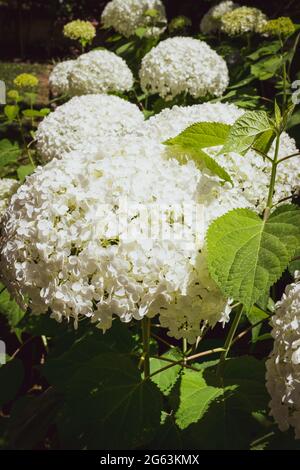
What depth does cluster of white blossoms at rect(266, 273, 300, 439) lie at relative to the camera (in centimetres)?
133

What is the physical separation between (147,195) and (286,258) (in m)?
0.44

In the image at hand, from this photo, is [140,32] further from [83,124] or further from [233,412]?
[233,412]

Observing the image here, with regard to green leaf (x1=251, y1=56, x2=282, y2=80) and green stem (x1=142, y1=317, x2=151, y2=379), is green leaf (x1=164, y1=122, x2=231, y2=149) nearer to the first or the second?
green stem (x1=142, y1=317, x2=151, y2=379)

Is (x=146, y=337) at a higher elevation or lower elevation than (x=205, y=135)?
lower

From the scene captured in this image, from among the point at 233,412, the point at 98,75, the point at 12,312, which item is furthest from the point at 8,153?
the point at 233,412

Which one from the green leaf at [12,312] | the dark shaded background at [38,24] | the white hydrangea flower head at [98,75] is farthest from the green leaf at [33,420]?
the dark shaded background at [38,24]

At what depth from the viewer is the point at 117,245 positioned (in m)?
1.48

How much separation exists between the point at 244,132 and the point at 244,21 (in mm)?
3218

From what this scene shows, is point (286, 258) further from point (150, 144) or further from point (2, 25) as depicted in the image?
point (2, 25)

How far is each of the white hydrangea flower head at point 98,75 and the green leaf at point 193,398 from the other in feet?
8.66

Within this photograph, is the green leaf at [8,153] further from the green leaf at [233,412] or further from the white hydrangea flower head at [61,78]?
the green leaf at [233,412]

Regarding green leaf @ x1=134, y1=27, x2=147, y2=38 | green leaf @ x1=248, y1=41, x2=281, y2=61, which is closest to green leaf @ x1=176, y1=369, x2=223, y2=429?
green leaf @ x1=248, y1=41, x2=281, y2=61

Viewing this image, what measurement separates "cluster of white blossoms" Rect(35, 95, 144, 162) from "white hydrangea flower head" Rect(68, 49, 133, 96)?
0.77 metres
